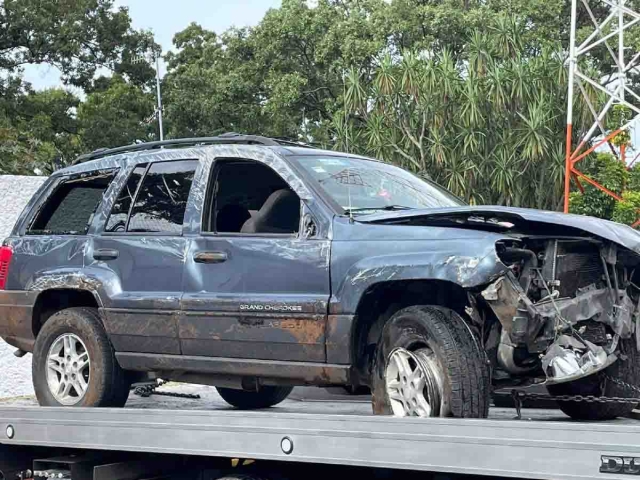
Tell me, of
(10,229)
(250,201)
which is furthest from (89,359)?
(10,229)

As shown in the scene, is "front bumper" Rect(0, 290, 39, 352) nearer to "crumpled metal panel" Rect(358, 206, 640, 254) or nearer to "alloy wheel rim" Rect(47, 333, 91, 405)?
"alloy wheel rim" Rect(47, 333, 91, 405)

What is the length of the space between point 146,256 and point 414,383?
1942mm

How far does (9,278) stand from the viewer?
22.1ft

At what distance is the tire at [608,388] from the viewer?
16.6 feet

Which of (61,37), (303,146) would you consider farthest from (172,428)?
(61,37)

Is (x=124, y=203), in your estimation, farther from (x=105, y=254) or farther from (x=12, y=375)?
(x=12, y=375)

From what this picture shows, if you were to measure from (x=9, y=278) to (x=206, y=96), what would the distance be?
109 feet

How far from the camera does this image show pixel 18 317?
21.7ft

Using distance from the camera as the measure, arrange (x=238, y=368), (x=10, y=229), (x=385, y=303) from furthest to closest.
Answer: (x=10, y=229), (x=238, y=368), (x=385, y=303)

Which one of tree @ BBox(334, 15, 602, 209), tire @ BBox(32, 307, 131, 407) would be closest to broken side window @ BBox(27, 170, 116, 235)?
tire @ BBox(32, 307, 131, 407)

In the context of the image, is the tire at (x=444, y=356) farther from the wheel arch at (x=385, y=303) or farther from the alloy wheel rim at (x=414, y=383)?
the wheel arch at (x=385, y=303)

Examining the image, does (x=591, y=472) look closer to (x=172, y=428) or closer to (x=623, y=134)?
(x=172, y=428)

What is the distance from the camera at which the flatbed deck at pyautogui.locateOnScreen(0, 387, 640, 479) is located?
3518 mm

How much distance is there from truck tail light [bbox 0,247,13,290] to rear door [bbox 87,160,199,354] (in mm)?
779
